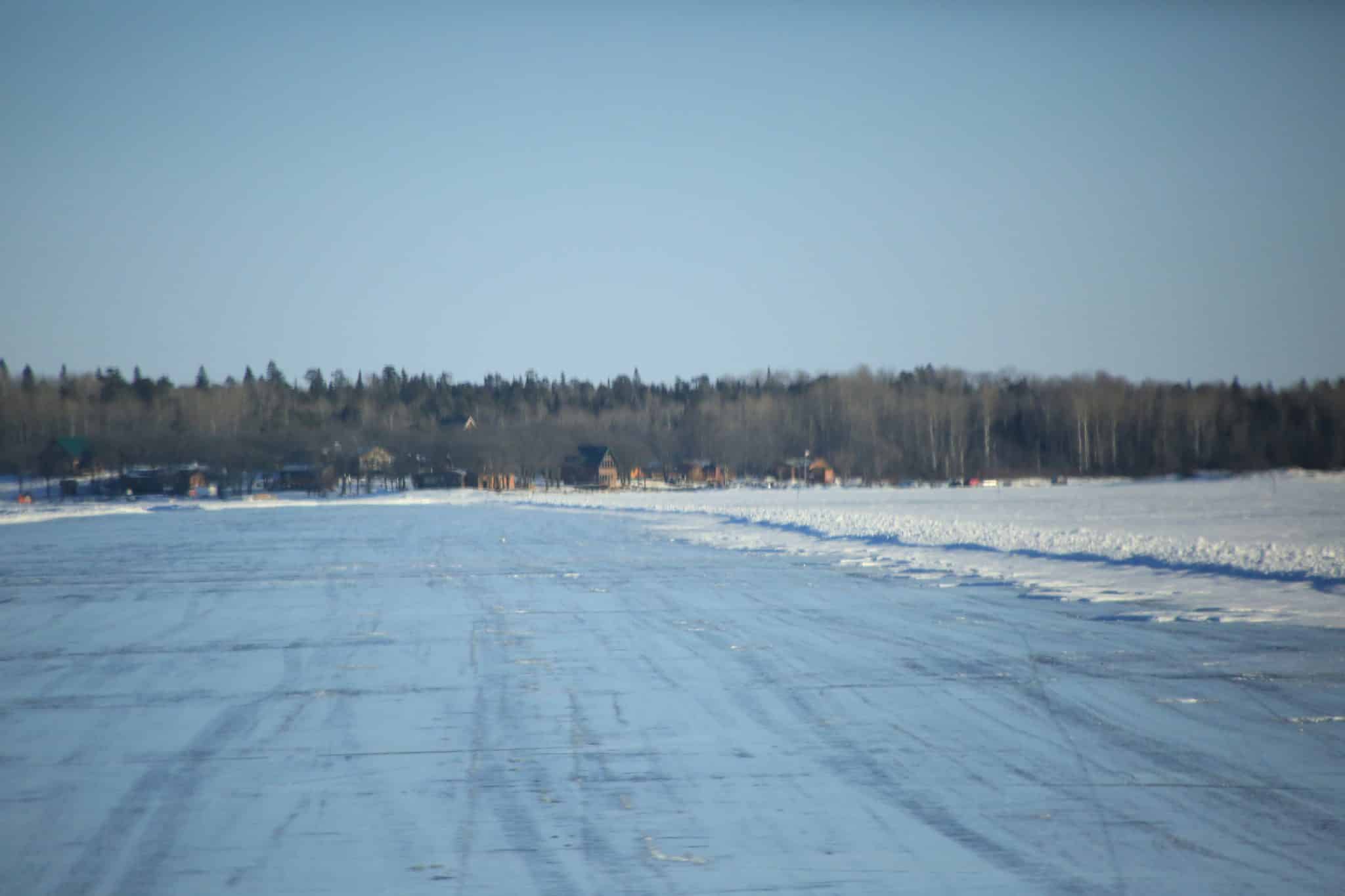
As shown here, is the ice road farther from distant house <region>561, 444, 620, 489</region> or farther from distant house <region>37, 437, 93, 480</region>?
distant house <region>37, 437, 93, 480</region>

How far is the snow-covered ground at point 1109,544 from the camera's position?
1412cm

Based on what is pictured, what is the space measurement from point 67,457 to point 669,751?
107128mm

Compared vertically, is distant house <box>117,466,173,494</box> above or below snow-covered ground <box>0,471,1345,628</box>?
above

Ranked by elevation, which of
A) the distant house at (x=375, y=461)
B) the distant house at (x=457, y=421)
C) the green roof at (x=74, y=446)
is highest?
the distant house at (x=457, y=421)

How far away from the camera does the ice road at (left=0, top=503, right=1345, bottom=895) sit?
4.92m

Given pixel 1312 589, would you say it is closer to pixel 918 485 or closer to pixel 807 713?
pixel 807 713

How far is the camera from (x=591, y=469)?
10819 centimetres

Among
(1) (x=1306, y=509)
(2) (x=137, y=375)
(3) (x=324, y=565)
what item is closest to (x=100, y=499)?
(3) (x=324, y=565)

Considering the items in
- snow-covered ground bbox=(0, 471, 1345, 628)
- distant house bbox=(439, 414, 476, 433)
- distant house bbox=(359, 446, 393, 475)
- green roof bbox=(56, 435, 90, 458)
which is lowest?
snow-covered ground bbox=(0, 471, 1345, 628)

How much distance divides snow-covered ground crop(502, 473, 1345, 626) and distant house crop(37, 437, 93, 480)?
66.4 meters

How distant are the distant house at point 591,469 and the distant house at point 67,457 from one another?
1749 inches

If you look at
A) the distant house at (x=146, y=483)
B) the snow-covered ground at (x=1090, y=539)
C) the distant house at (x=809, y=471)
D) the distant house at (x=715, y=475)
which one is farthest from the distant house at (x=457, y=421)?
the snow-covered ground at (x=1090, y=539)

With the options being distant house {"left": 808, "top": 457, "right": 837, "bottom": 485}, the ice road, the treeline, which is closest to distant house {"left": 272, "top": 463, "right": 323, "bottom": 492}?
the treeline

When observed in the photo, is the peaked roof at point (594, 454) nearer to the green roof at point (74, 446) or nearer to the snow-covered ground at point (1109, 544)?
the green roof at point (74, 446)
